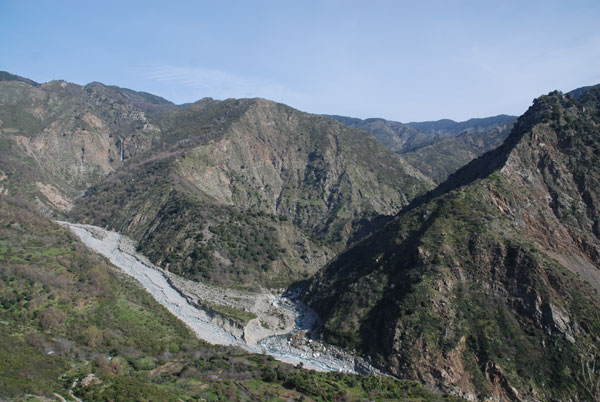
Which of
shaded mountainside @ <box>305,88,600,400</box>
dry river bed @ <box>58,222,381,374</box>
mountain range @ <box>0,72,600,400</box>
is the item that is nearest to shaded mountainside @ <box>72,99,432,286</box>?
mountain range @ <box>0,72,600,400</box>

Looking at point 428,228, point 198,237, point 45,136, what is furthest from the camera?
point 45,136

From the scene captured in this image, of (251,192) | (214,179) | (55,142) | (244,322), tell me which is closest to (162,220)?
(214,179)

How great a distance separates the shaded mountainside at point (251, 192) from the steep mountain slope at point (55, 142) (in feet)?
37.5

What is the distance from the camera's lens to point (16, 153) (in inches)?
5285

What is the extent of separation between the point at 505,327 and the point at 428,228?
681 inches

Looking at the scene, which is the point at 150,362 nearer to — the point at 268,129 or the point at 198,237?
the point at 198,237

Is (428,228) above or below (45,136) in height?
below

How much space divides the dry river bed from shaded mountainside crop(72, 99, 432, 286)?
4796 millimetres

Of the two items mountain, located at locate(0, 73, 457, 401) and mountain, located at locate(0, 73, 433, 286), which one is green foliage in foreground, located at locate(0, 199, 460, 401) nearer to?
mountain, located at locate(0, 73, 457, 401)

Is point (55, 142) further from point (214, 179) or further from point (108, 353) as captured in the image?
point (108, 353)

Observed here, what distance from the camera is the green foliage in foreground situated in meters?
33.6

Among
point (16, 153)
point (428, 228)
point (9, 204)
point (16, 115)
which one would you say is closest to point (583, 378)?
point (428, 228)

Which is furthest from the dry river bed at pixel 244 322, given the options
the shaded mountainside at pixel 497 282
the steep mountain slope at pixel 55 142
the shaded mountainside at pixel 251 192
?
the steep mountain slope at pixel 55 142

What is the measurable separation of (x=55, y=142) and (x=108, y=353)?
131126 millimetres
